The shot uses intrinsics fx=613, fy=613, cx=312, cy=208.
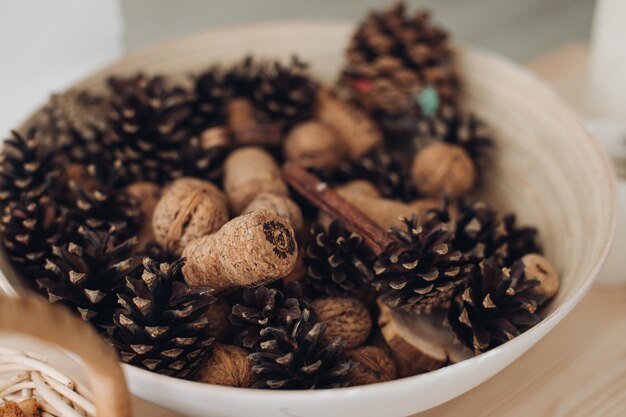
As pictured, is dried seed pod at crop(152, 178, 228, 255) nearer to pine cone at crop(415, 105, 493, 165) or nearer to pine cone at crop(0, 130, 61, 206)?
pine cone at crop(0, 130, 61, 206)

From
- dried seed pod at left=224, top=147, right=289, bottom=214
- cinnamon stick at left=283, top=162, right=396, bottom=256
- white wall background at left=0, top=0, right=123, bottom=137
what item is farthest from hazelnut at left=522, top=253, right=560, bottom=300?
white wall background at left=0, top=0, right=123, bottom=137

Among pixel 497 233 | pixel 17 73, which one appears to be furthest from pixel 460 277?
pixel 17 73

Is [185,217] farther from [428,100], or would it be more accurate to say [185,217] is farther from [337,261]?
[428,100]

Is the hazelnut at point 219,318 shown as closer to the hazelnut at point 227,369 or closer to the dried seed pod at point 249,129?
the hazelnut at point 227,369

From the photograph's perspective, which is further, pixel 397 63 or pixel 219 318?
pixel 397 63

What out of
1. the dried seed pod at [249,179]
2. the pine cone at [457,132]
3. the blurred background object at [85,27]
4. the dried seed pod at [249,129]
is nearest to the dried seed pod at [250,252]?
the dried seed pod at [249,179]

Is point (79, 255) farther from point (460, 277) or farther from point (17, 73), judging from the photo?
point (17, 73)

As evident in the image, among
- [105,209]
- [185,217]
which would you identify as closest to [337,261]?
[185,217]
